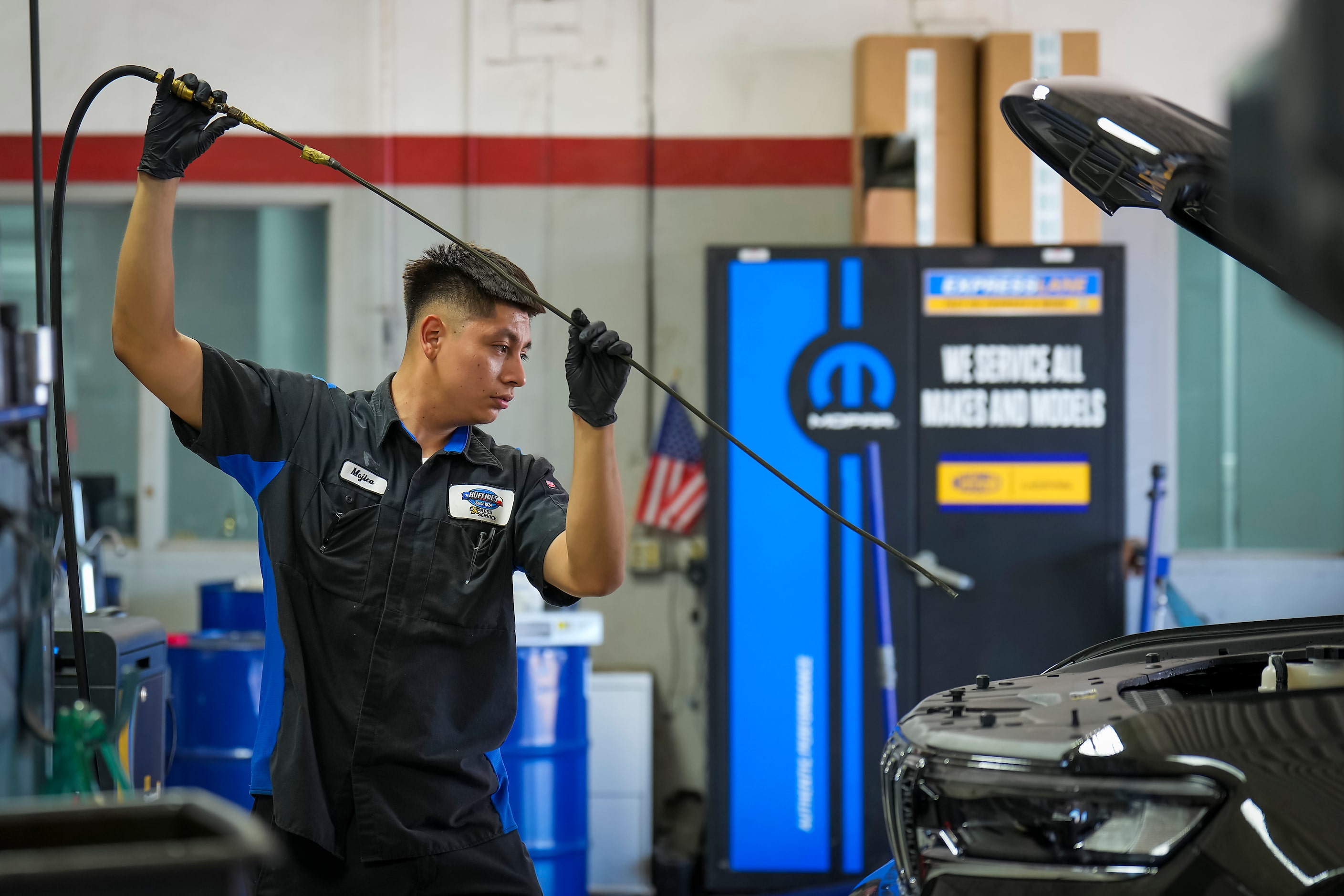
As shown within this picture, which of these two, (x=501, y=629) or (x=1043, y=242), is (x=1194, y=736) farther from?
(x=1043, y=242)

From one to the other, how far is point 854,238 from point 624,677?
1.85m

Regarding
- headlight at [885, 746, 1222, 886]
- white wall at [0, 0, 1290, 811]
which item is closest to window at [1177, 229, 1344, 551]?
white wall at [0, 0, 1290, 811]

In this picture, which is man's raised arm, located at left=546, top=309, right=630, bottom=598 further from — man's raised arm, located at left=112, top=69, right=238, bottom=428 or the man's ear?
man's raised arm, located at left=112, top=69, right=238, bottom=428

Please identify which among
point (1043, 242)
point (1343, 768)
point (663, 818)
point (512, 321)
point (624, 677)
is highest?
point (1043, 242)

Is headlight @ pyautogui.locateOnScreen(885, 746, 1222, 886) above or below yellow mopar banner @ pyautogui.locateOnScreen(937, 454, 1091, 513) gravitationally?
below

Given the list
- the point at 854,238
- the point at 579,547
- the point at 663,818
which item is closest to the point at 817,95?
the point at 854,238

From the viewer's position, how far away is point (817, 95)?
450 centimetres

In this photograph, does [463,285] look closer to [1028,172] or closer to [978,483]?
[978,483]

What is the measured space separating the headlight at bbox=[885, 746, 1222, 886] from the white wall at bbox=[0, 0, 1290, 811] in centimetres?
324

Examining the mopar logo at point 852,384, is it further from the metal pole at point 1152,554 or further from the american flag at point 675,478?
the metal pole at point 1152,554

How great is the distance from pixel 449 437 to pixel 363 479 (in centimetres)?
17

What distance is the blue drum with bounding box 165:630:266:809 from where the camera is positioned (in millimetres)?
3475

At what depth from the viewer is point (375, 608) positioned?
5.82 ft

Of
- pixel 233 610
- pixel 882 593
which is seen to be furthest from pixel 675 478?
pixel 233 610
